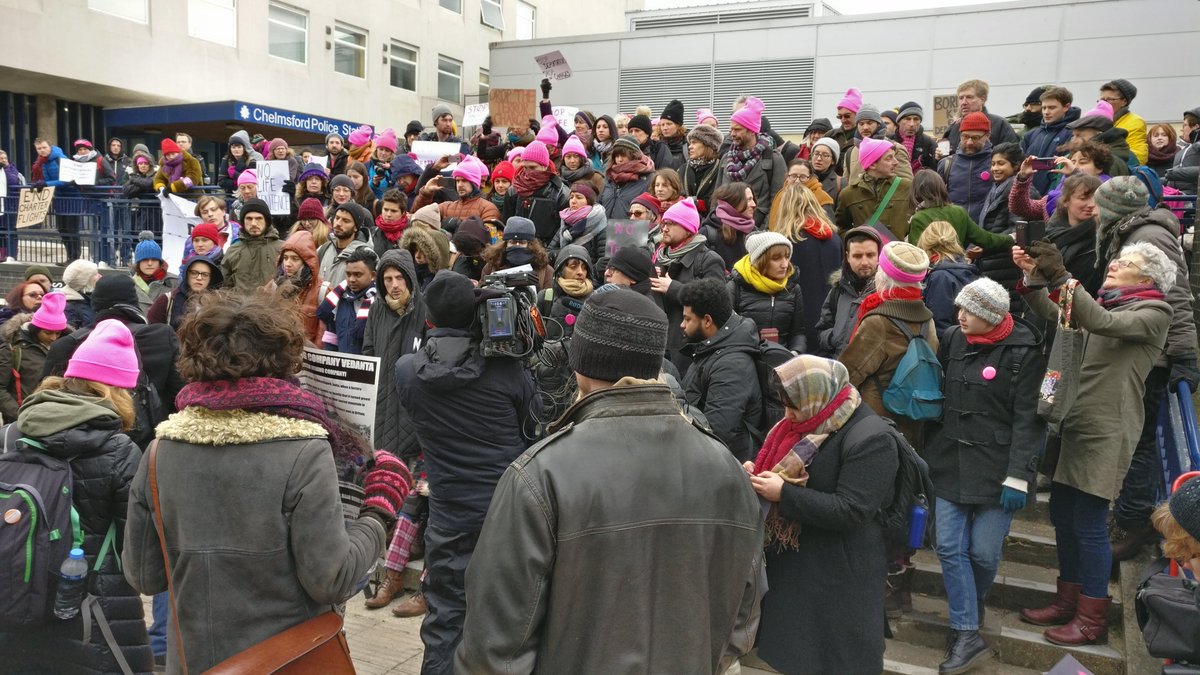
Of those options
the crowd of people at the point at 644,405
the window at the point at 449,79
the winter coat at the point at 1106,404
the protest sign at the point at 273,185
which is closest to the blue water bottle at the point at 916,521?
the crowd of people at the point at 644,405

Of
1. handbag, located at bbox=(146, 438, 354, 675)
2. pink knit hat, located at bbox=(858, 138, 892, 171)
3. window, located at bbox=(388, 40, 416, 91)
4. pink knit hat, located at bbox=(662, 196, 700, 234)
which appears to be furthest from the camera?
window, located at bbox=(388, 40, 416, 91)

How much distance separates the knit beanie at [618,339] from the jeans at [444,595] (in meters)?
2.29

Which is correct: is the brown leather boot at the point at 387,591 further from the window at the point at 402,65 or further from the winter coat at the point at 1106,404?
the window at the point at 402,65

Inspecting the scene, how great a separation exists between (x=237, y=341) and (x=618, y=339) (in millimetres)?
1178

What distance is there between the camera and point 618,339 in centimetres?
241

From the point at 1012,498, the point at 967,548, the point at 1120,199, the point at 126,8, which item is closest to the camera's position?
the point at 1012,498

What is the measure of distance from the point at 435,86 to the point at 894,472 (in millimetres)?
29894

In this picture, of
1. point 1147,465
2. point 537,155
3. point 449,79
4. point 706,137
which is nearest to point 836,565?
point 1147,465

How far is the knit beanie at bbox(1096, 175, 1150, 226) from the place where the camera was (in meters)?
5.63

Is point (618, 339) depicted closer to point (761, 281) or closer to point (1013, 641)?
point (1013, 641)

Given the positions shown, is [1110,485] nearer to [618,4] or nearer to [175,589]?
[175,589]

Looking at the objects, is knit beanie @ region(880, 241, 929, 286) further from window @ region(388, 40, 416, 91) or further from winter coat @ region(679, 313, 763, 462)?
window @ region(388, 40, 416, 91)

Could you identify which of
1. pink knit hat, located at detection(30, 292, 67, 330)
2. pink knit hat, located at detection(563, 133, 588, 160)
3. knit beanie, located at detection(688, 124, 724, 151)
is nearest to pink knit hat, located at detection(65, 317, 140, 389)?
pink knit hat, located at detection(30, 292, 67, 330)

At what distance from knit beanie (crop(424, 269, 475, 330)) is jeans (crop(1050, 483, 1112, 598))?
10.7ft
